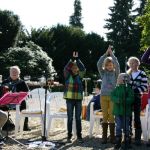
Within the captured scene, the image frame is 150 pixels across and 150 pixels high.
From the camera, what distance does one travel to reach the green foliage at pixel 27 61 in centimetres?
3744

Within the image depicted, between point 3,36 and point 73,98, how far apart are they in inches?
1420

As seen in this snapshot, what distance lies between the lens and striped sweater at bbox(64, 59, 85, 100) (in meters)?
10.3

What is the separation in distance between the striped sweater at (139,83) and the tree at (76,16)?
2531 inches

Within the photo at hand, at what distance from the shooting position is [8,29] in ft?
152

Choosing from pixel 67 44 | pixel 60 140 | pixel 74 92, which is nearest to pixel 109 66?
pixel 74 92

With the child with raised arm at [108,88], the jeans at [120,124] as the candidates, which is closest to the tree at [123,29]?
the child with raised arm at [108,88]

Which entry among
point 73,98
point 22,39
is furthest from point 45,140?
point 22,39

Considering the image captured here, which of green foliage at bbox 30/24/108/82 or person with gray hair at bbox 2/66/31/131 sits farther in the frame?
green foliage at bbox 30/24/108/82

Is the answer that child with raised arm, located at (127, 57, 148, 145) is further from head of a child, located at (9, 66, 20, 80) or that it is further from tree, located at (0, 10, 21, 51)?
tree, located at (0, 10, 21, 51)

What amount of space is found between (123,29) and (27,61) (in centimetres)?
1585

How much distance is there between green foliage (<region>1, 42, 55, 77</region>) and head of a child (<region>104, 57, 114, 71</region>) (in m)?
26.5

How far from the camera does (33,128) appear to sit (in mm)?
12469

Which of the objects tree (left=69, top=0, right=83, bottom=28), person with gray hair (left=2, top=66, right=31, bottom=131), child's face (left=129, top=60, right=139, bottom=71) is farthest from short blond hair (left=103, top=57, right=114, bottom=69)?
tree (left=69, top=0, right=83, bottom=28)

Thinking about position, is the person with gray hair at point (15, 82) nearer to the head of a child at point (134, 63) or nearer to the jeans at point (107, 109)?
the jeans at point (107, 109)
